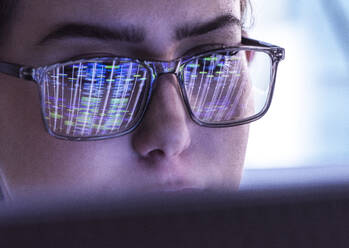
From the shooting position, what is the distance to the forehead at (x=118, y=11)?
2.89 ft

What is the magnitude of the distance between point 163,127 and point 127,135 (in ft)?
0.25

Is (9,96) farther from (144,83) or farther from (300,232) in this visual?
(300,232)

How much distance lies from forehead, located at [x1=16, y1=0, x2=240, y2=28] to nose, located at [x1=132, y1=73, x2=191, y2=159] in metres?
0.12

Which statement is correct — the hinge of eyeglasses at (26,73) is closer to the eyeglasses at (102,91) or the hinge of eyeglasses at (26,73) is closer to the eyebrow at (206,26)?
the eyeglasses at (102,91)

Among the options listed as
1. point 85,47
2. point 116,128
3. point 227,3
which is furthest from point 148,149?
point 227,3

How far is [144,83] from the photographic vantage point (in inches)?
36.4

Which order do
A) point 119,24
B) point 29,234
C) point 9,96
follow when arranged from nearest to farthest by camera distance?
point 29,234
point 119,24
point 9,96

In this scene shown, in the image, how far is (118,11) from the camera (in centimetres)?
88

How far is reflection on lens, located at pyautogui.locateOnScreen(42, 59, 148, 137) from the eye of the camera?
0.89m

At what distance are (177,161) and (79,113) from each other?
0.22 meters

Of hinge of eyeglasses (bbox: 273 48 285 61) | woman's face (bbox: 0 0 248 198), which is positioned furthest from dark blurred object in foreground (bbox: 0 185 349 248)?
hinge of eyeglasses (bbox: 273 48 285 61)

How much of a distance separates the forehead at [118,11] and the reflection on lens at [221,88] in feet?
0.34

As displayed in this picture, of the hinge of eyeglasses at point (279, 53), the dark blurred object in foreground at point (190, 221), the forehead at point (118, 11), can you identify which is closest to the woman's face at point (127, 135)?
the forehead at point (118, 11)

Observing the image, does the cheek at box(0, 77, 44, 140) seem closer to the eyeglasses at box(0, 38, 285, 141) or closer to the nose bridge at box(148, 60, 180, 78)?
the eyeglasses at box(0, 38, 285, 141)
